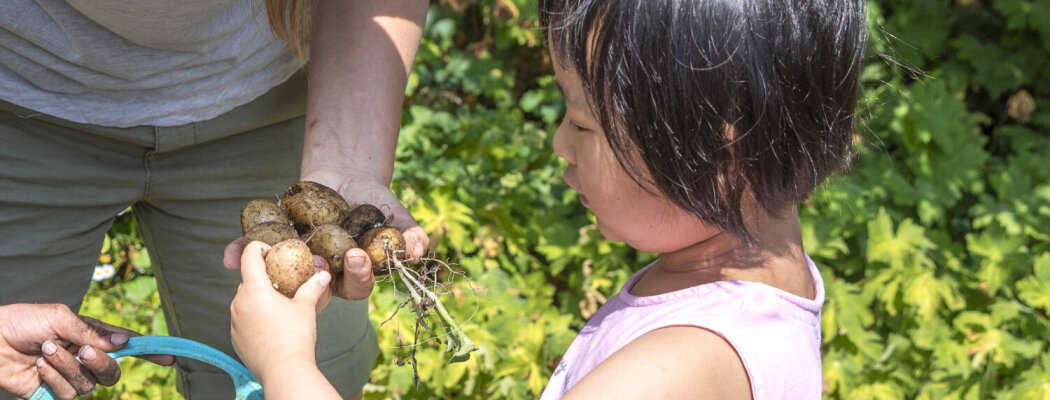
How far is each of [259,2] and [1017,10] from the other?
3471 mm

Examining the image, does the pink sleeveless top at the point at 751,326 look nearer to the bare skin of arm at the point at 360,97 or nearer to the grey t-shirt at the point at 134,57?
the bare skin of arm at the point at 360,97

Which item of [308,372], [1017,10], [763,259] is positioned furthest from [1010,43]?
[308,372]

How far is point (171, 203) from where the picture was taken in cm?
187

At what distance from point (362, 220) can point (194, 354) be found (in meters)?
0.35

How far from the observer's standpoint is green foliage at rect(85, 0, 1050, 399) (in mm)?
2883

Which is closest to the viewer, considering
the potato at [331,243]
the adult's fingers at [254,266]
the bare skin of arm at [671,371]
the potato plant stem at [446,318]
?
the bare skin of arm at [671,371]

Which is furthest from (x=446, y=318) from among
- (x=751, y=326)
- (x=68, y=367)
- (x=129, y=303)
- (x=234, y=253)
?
(x=129, y=303)

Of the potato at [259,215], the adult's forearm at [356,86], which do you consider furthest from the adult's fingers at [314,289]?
the adult's forearm at [356,86]

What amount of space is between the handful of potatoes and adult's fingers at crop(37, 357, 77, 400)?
1.16 feet

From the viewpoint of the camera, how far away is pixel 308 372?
1.17 meters

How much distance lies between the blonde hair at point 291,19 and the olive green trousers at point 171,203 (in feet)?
0.72

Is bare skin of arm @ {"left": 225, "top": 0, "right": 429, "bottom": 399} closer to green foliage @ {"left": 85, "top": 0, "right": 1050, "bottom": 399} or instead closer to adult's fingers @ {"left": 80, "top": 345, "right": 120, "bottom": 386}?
adult's fingers @ {"left": 80, "top": 345, "right": 120, "bottom": 386}

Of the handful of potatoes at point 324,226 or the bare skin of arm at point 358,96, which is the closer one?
the handful of potatoes at point 324,226

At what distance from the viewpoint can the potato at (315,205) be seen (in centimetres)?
154
